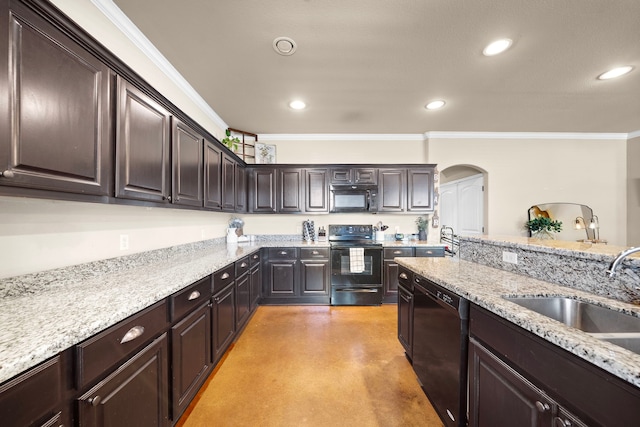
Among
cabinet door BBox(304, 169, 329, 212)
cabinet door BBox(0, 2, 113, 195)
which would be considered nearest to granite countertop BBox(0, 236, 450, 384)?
cabinet door BBox(0, 2, 113, 195)

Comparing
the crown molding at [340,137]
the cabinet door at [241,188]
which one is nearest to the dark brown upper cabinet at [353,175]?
the crown molding at [340,137]

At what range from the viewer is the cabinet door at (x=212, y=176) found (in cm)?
229

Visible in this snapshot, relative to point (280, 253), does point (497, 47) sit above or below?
above

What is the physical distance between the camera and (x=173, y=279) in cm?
145

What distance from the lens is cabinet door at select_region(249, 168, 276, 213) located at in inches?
146

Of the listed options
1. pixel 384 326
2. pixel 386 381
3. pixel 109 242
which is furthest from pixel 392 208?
pixel 109 242

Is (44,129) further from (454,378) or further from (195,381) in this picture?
(454,378)

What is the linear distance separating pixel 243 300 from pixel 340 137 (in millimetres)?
3035

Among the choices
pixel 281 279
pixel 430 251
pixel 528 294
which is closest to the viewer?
pixel 528 294

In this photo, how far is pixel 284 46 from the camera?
75.4 inches

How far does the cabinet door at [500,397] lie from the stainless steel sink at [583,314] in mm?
332

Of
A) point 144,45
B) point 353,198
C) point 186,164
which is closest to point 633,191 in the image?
point 353,198

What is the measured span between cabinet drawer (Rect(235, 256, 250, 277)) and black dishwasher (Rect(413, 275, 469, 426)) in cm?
169

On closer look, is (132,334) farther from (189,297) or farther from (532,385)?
(532,385)
